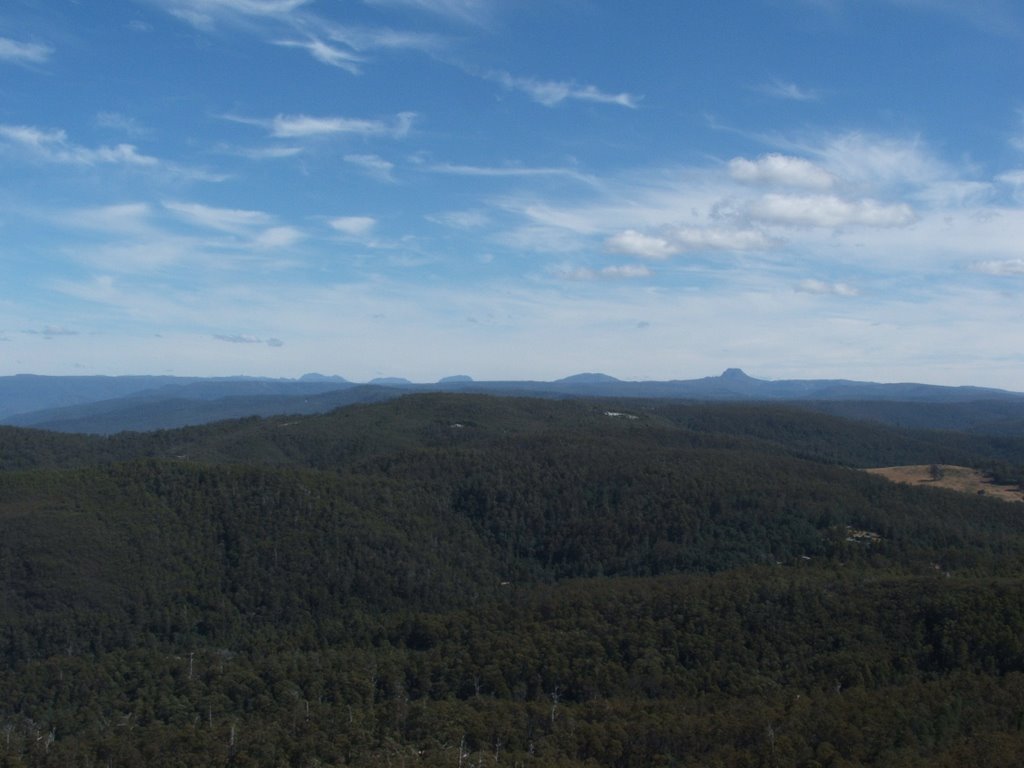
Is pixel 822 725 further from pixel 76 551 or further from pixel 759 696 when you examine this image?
pixel 76 551

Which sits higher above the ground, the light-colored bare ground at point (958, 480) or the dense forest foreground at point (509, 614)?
the light-colored bare ground at point (958, 480)

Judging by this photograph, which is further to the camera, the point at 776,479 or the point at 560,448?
the point at 560,448

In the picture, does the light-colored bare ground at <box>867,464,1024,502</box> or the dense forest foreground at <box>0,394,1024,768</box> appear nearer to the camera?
the dense forest foreground at <box>0,394,1024,768</box>

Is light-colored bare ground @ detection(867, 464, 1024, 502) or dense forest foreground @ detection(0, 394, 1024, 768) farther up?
light-colored bare ground @ detection(867, 464, 1024, 502)

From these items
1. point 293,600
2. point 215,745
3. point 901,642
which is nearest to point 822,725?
point 901,642

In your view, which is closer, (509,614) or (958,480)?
(509,614)
